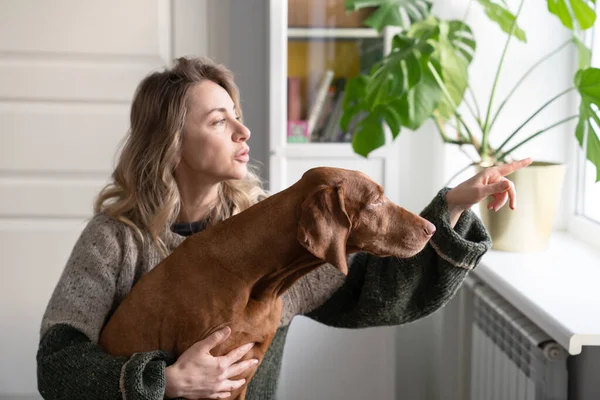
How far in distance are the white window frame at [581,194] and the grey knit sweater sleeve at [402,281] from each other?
0.95m

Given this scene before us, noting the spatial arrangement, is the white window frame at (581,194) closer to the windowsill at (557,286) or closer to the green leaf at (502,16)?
the windowsill at (557,286)

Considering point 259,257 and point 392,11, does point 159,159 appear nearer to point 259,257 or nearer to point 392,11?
point 259,257

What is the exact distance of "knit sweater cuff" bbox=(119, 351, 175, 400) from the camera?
1.13 m

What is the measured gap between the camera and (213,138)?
1407mm

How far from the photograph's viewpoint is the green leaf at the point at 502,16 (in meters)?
2.11

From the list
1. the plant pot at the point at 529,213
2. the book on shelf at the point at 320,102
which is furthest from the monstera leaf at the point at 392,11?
the plant pot at the point at 529,213

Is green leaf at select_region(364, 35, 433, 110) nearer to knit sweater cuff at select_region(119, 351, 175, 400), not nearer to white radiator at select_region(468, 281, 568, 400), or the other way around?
white radiator at select_region(468, 281, 568, 400)

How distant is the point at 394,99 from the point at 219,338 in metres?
1.12

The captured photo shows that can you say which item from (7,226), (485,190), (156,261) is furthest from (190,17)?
(485,190)

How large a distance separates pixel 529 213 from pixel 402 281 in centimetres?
75

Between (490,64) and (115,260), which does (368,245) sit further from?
(490,64)

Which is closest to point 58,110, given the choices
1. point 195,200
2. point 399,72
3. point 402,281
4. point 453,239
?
point 399,72

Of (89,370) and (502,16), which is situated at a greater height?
(502,16)

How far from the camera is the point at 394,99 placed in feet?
6.75
